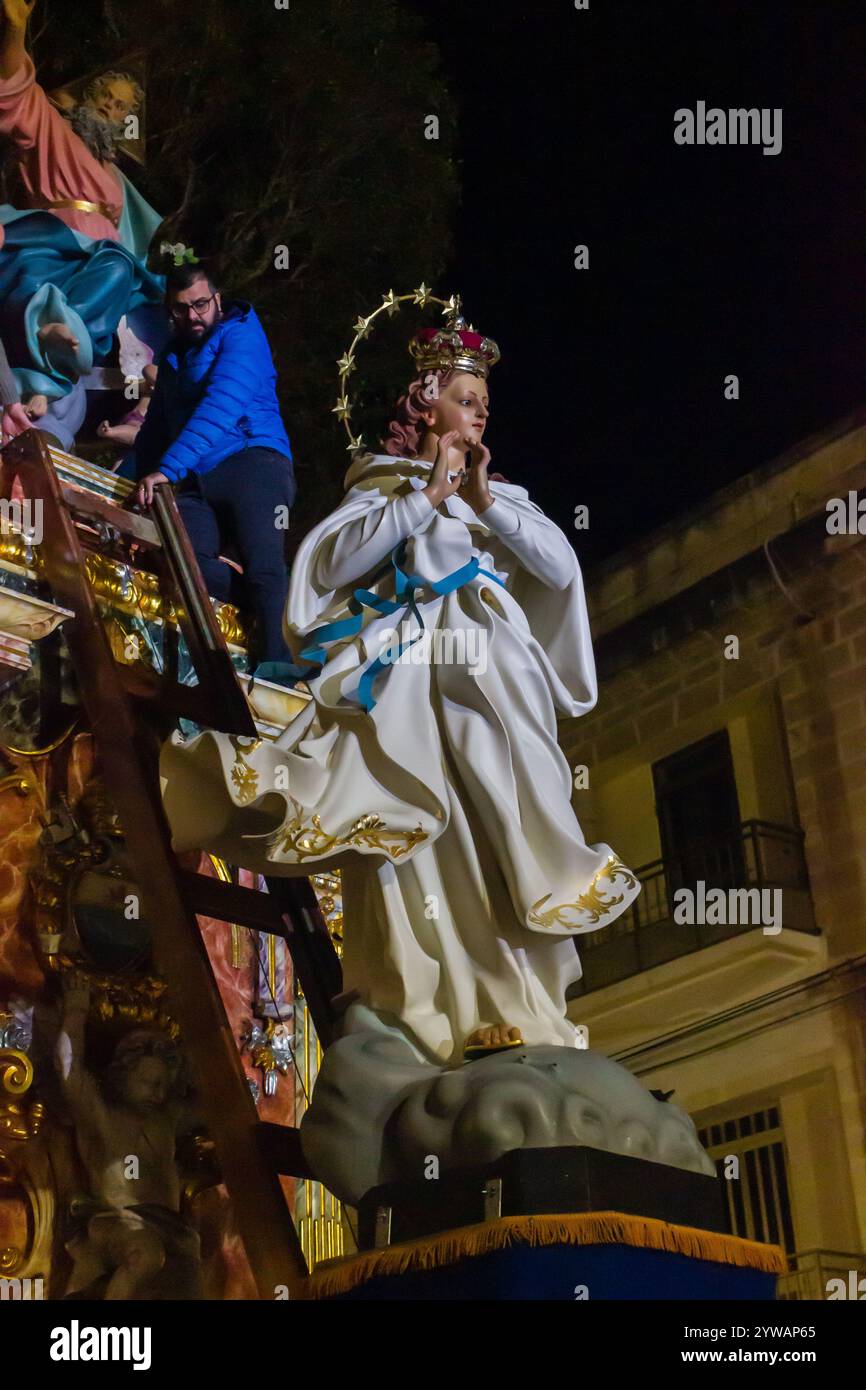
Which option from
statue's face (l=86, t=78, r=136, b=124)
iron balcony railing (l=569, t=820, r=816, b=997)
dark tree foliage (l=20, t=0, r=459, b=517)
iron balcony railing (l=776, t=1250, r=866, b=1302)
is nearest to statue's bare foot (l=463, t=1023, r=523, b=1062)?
iron balcony railing (l=776, t=1250, r=866, b=1302)

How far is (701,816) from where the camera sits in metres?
8.12

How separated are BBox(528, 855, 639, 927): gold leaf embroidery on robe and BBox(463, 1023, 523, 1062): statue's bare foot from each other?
0.82 ft

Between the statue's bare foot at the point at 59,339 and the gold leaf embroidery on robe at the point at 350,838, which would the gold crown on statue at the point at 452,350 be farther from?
the statue's bare foot at the point at 59,339

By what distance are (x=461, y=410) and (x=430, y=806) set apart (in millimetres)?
1081

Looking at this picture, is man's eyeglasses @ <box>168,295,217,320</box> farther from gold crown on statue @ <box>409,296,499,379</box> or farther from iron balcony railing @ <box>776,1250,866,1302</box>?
iron balcony railing @ <box>776,1250,866,1302</box>

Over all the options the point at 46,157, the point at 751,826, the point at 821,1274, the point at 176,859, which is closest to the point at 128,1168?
the point at 176,859

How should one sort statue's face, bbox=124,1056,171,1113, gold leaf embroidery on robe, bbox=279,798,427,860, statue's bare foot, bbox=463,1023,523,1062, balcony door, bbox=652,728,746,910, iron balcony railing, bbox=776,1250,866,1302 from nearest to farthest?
statue's bare foot, bbox=463,1023,523,1062 < gold leaf embroidery on robe, bbox=279,798,427,860 < statue's face, bbox=124,1056,171,1113 < iron balcony railing, bbox=776,1250,866,1302 < balcony door, bbox=652,728,746,910

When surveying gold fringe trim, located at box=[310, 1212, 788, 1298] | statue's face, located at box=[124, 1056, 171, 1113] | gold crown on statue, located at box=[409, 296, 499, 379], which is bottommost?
gold fringe trim, located at box=[310, 1212, 788, 1298]

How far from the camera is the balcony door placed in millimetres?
7922

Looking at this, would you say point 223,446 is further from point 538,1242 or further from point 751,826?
point 538,1242

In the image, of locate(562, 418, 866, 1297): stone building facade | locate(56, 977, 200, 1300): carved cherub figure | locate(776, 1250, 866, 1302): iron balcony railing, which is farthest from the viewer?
locate(562, 418, 866, 1297): stone building facade

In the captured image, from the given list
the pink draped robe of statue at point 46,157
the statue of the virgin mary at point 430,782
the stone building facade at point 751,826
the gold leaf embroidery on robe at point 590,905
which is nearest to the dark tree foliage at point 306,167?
the pink draped robe of statue at point 46,157

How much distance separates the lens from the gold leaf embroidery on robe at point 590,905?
4.16 meters
